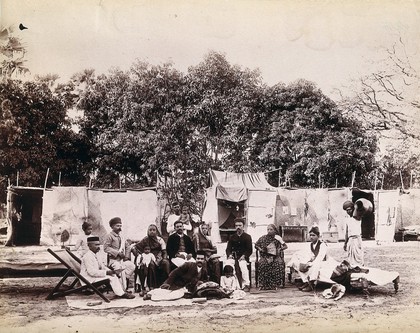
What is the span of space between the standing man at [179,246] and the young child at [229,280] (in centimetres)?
40

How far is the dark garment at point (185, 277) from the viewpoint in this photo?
5484 mm

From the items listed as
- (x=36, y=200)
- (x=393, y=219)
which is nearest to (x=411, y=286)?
(x=393, y=219)

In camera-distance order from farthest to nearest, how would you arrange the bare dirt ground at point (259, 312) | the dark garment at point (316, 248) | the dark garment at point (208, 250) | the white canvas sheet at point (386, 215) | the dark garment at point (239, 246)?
the white canvas sheet at point (386, 215)
the dark garment at point (316, 248)
the dark garment at point (239, 246)
the dark garment at point (208, 250)
the bare dirt ground at point (259, 312)

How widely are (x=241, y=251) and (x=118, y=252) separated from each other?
1.39 metres

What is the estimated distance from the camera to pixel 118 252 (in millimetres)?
5469

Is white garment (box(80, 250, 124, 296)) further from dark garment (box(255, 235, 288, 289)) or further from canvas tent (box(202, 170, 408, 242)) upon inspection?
dark garment (box(255, 235, 288, 289))

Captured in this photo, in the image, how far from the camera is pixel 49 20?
5.30 meters

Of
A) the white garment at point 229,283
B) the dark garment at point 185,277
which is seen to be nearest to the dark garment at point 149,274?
the dark garment at point 185,277

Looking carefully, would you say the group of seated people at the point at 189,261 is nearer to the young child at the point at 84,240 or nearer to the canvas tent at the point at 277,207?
the young child at the point at 84,240

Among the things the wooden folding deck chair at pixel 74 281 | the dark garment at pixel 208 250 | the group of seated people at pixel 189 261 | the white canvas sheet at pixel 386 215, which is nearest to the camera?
the wooden folding deck chair at pixel 74 281

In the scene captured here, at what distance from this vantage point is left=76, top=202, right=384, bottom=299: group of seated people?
5406 mm

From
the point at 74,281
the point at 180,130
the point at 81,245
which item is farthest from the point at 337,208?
the point at 74,281

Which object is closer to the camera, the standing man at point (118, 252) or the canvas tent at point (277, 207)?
the standing man at point (118, 252)

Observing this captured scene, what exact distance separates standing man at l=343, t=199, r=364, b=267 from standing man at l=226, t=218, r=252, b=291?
120 cm
